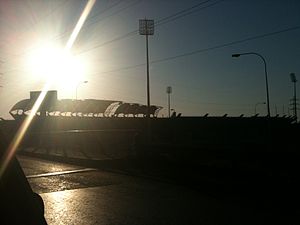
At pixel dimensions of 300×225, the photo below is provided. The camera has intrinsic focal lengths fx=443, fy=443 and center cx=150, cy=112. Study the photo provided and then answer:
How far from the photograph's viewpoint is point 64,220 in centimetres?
925

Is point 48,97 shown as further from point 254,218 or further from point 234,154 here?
point 254,218

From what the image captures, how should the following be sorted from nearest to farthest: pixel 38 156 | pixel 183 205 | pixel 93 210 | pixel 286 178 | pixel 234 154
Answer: pixel 93 210
pixel 183 205
pixel 286 178
pixel 234 154
pixel 38 156

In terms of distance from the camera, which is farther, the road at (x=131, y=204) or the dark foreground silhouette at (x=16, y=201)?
the road at (x=131, y=204)

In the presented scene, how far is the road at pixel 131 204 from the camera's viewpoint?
9.30m

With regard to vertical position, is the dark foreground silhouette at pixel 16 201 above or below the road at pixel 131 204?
above

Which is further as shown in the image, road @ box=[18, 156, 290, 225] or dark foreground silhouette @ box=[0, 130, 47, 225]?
road @ box=[18, 156, 290, 225]

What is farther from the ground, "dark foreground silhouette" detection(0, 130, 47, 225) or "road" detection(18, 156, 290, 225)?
"dark foreground silhouette" detection(0, 130, 47, 225)

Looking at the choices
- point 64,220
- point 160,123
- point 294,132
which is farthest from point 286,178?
point 160,123

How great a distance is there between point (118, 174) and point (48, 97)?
5615 cm

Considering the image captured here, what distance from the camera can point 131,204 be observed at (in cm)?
1111

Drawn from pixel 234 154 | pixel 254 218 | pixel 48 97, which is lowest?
pixel 254 218

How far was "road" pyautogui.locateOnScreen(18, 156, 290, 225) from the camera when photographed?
930cm

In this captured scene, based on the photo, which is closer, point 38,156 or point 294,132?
point 38,156

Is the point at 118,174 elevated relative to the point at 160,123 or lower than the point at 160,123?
lower
